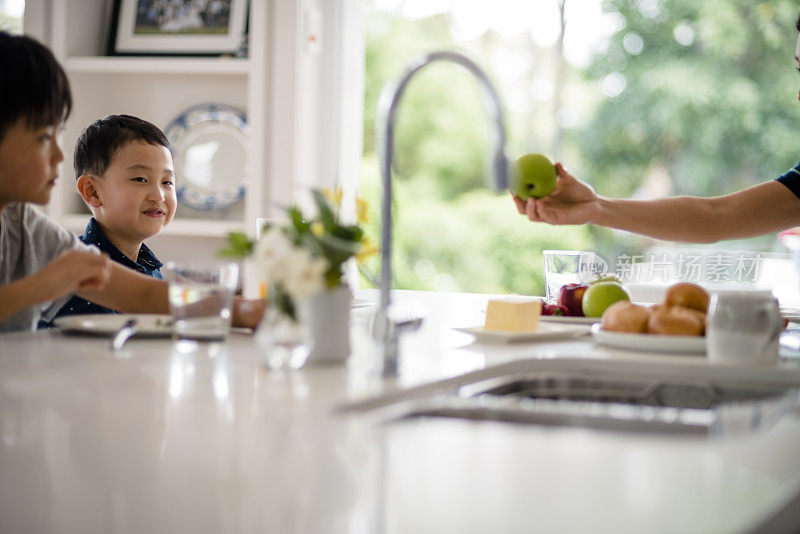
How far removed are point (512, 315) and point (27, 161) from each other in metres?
0.80

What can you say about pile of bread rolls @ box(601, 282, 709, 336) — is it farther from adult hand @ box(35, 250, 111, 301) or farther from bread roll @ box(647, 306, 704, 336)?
adult hand @ box(35, 250, 111, 301)

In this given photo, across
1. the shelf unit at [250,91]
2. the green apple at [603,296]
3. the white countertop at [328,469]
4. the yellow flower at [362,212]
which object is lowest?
the white countertop at [328,469]

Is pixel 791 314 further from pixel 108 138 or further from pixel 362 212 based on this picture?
pixel 108 138

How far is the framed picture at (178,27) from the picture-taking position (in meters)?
3.16

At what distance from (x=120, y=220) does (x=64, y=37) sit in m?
1.34

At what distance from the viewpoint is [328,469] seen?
720 millimetres

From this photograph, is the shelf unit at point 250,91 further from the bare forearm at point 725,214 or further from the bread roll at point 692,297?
the bread roll at point 692,297

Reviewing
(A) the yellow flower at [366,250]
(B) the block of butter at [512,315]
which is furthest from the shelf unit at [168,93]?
(A) the yellow flower at [366,250]

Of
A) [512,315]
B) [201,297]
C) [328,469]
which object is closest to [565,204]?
[512,315]

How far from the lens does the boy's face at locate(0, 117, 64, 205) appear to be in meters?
1.40

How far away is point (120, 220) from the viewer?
2.15 m

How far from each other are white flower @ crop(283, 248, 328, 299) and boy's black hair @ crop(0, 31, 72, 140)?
0.68m

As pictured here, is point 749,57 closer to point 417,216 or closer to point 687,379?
point 417,216

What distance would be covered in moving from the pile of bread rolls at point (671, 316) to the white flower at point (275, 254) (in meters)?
0.57
